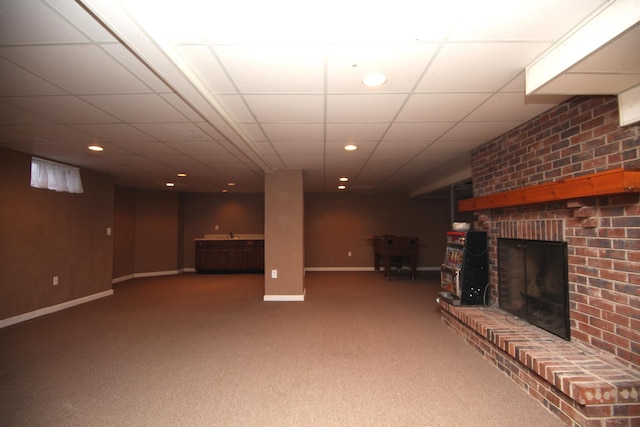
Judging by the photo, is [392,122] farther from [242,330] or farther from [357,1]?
[242,330]

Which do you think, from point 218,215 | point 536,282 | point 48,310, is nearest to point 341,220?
point 218,215

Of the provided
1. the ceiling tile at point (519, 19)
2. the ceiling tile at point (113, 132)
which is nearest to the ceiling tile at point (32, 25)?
the ceiling tile at point (113, 132)

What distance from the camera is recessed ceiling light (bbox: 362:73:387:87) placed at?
1.95 metres

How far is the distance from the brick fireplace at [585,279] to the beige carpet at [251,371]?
0.78ft

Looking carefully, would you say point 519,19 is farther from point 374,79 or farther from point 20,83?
point 20,83

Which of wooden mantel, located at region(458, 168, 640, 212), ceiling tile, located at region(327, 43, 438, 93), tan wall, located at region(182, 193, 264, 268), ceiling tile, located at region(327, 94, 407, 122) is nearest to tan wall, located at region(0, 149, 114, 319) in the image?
tan wall, located at region(182, 193, 264, 268)

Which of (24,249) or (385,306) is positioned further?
(385,306)

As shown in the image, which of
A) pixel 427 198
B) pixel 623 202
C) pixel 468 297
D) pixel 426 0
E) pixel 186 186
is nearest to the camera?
pixel 426 0

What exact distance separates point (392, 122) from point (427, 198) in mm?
5961

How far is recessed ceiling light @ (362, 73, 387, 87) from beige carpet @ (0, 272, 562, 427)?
223 cm

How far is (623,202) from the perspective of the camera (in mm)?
1914

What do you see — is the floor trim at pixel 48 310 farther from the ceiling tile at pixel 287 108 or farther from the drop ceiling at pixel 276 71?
the ceiling tile at pixel 287 108

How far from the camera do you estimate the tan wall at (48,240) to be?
3713 millimetres

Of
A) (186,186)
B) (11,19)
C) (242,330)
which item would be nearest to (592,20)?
(11,19)
